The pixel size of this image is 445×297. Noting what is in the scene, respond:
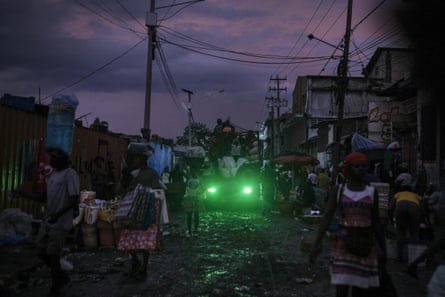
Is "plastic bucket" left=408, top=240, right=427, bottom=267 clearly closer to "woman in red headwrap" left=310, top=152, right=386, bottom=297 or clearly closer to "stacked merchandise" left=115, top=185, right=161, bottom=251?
"stacked merchandise" left=115, top=185, right=161, bottom=251

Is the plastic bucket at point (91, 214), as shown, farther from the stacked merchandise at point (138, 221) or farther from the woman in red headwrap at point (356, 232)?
the woman in red headwrap at point (356, 232)

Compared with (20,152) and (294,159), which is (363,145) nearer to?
(294,159)

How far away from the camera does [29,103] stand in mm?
12023

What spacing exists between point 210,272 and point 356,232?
4.28 m

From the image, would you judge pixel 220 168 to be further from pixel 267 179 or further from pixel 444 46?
pixel 444 46

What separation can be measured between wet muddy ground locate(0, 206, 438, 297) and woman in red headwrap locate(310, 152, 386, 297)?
2.64 m

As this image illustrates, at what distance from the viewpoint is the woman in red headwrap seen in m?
4.11

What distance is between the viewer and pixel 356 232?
4168 millimetres

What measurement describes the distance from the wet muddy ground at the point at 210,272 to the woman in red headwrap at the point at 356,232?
264 cm

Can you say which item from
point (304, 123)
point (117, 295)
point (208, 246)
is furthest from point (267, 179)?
point (304, 123)

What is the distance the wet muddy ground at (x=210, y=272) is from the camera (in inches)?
269

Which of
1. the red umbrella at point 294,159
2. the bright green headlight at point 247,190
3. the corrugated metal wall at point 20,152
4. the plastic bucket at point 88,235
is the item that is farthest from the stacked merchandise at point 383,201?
the red umbrella at point 294,159

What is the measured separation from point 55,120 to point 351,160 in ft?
25.9

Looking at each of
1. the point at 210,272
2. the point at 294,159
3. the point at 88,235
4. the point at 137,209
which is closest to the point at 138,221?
the point at 137,209
